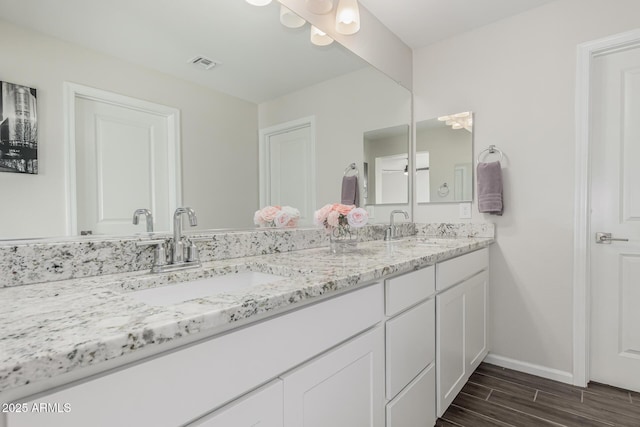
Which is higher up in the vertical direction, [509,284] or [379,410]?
[509,284]

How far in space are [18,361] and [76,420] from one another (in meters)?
0.12

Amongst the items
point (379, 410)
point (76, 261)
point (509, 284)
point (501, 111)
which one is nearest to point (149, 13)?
point (76, 261)

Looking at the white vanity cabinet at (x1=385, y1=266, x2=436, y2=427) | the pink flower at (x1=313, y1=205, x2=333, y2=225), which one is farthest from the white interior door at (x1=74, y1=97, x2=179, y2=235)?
the white vanity cabinet at (x1=385, y1=266, x2=436, y2=427)

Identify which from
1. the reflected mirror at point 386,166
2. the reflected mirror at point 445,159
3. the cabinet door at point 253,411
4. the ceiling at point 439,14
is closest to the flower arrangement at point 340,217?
the reflected mirror at point 386,166

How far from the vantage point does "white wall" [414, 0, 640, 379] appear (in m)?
1.92

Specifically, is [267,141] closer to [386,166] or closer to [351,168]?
[351,168]

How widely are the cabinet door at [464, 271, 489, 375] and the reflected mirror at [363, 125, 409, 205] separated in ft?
2.57

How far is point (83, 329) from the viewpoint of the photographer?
508 millimetres

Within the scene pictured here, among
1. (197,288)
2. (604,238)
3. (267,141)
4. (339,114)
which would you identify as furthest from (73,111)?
(604,238)

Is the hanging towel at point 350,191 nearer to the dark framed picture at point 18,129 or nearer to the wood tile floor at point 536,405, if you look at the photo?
the wood tile floor at point 536,405

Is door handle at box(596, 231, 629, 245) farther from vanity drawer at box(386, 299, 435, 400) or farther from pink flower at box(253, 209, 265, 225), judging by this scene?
pink flower at box(253, 209, 265, 225)

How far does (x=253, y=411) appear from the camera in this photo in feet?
2.20

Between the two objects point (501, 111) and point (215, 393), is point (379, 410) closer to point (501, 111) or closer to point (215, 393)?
point (215, 393)

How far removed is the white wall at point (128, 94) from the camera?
0.85 meters
